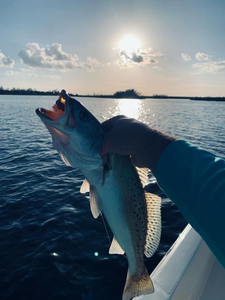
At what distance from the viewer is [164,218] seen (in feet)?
27.8

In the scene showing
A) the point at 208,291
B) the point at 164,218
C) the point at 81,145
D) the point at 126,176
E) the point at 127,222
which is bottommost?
the point at 164,218

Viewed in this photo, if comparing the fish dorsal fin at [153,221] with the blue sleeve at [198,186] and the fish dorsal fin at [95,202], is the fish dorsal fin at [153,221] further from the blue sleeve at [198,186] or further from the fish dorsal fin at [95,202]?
the blue sleeve at [198,186]

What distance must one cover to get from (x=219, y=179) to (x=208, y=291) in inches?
128

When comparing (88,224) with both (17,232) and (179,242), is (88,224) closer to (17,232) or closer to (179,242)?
(17,232)

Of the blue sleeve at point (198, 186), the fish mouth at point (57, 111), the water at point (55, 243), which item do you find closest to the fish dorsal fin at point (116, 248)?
the blue sleeve at point (198, 186)

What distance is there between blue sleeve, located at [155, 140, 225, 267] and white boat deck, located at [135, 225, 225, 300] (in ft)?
8.07

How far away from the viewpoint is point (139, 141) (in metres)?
2.18

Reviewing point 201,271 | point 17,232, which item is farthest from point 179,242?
point 17,232

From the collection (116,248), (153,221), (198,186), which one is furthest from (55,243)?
(198,186)

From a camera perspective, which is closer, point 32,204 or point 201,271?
point 201,271

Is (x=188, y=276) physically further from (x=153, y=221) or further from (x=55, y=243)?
(x=55, y=243)

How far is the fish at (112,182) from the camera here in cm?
278

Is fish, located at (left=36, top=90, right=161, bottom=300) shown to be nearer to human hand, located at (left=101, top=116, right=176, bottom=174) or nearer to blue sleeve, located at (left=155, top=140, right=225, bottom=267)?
human hand, located at (left=101, top=116, right=176, bottom=174)

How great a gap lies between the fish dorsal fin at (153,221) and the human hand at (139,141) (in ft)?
3.01
